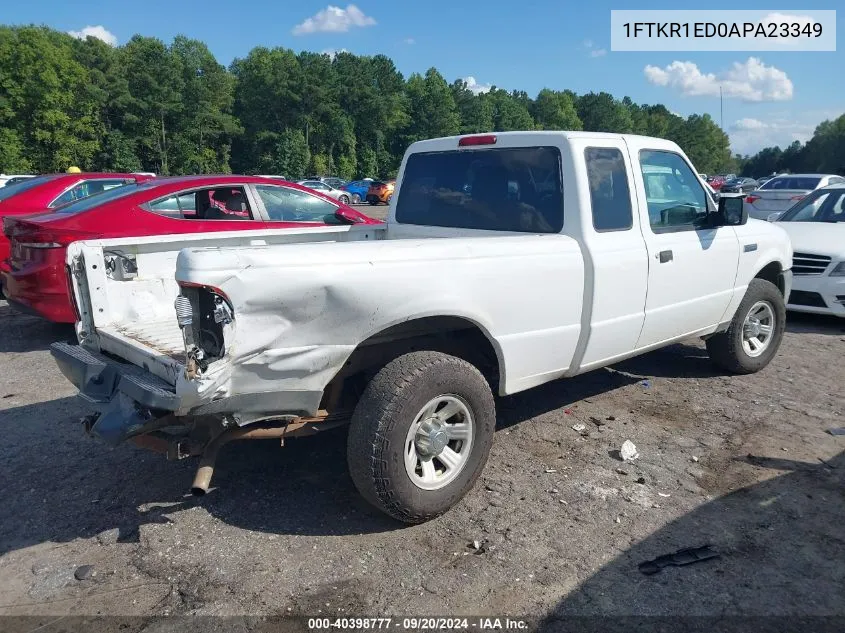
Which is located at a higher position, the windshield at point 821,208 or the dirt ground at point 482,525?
the windshield at point 821,208

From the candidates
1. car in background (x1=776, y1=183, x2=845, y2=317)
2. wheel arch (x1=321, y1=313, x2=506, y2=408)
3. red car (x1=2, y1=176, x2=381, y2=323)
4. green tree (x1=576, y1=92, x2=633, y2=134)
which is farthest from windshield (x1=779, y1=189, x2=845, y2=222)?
green tree (x1=576, y1=92, x2=633, y2=134)

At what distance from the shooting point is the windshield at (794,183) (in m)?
17.4

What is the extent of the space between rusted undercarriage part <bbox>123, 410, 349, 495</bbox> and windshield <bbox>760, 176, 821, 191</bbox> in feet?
57.5

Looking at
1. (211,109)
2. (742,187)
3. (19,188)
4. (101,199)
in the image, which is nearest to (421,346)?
(101,199)

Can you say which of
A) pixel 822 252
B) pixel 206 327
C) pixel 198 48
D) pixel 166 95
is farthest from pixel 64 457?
pixel 198 48

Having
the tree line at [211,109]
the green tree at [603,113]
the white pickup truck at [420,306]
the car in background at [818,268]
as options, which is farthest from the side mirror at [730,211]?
Answer: the green tree at [603,113]

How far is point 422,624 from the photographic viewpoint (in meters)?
2.72

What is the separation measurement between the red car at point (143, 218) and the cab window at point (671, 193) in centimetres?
261

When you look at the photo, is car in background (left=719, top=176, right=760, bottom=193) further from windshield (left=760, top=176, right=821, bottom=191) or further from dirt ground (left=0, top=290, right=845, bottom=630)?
dirt ground (left=0, top=290, right=845, bottom=630)

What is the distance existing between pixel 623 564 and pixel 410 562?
0.99 meters

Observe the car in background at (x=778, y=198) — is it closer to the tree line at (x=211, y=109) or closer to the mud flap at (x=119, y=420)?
the mud flap at (x=119, y=420)

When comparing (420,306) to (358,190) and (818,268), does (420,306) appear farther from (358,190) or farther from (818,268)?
(358,190)

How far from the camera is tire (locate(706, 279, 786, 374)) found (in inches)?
219

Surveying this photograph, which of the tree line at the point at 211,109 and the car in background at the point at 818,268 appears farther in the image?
the tree line at the point at 211,109
